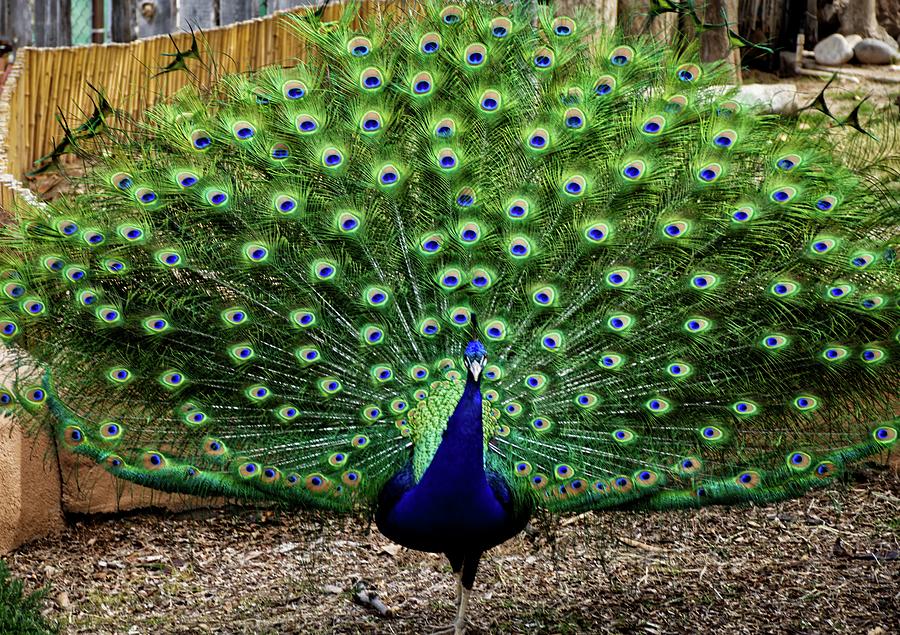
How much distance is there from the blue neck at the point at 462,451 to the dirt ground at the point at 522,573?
73 cm

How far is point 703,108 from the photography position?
4.25 meters

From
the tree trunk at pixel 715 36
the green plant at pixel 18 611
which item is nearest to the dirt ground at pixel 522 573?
the green plant at pixel 18 611

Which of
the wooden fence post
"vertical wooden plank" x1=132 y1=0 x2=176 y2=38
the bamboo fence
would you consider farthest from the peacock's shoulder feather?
the wooden fence post

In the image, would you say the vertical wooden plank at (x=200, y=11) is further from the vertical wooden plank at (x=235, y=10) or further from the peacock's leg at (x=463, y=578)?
the peacock's leg at (x=463, y=578)

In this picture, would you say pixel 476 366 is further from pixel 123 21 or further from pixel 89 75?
pixel 123 21

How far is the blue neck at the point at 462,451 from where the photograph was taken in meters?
3.65

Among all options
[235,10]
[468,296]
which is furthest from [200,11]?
[468,296]

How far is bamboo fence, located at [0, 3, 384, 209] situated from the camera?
664 centimetres

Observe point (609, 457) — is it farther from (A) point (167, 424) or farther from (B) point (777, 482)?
(A) point (167, 424)

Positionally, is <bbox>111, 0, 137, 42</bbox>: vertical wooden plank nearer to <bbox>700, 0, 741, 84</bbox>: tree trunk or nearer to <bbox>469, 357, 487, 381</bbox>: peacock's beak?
<bbox>700, 0, 741, 84</bbox>: tree trunk

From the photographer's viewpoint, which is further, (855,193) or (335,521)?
(335,521)

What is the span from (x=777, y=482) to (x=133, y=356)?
7.84 feet

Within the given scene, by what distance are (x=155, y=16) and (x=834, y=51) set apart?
261 inches

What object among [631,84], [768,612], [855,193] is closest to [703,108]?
[631,84]
